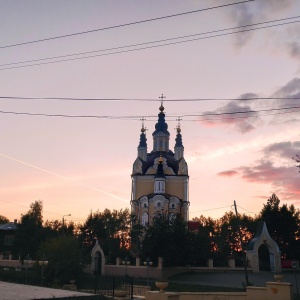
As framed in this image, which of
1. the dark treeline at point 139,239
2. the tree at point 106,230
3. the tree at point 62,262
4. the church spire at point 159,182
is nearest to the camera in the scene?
the tree at point 62,262

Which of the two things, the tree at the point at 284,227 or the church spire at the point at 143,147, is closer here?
the tree at the point at 284,227

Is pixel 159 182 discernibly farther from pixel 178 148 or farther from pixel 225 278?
pixel 225 278

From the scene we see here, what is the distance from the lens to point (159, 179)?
8319 cm

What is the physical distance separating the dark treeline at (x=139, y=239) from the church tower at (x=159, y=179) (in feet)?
16.3

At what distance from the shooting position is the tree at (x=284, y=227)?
2218 inches

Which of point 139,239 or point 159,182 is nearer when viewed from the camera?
point 139,239

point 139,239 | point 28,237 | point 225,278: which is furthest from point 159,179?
point 225,278

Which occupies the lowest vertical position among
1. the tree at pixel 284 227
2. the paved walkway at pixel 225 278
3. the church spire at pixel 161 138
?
the paved walkway at pixel 225 278

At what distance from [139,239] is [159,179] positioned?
66.3ft

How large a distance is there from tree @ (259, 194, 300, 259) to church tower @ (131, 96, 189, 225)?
22.8 m

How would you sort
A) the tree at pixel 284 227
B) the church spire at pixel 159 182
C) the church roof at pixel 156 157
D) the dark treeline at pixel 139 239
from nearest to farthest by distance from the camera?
the dark treeline at pixel 139 239 → the tree at pixel 284 227 → the church spire at pixel 159 182 → the church roof at pixel 156 157

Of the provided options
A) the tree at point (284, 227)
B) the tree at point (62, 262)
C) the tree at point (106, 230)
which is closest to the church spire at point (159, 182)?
the tree at point (106, 230)

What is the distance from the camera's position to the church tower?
3241 inches

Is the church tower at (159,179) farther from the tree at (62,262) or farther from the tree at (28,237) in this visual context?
the tree at (62,262)
